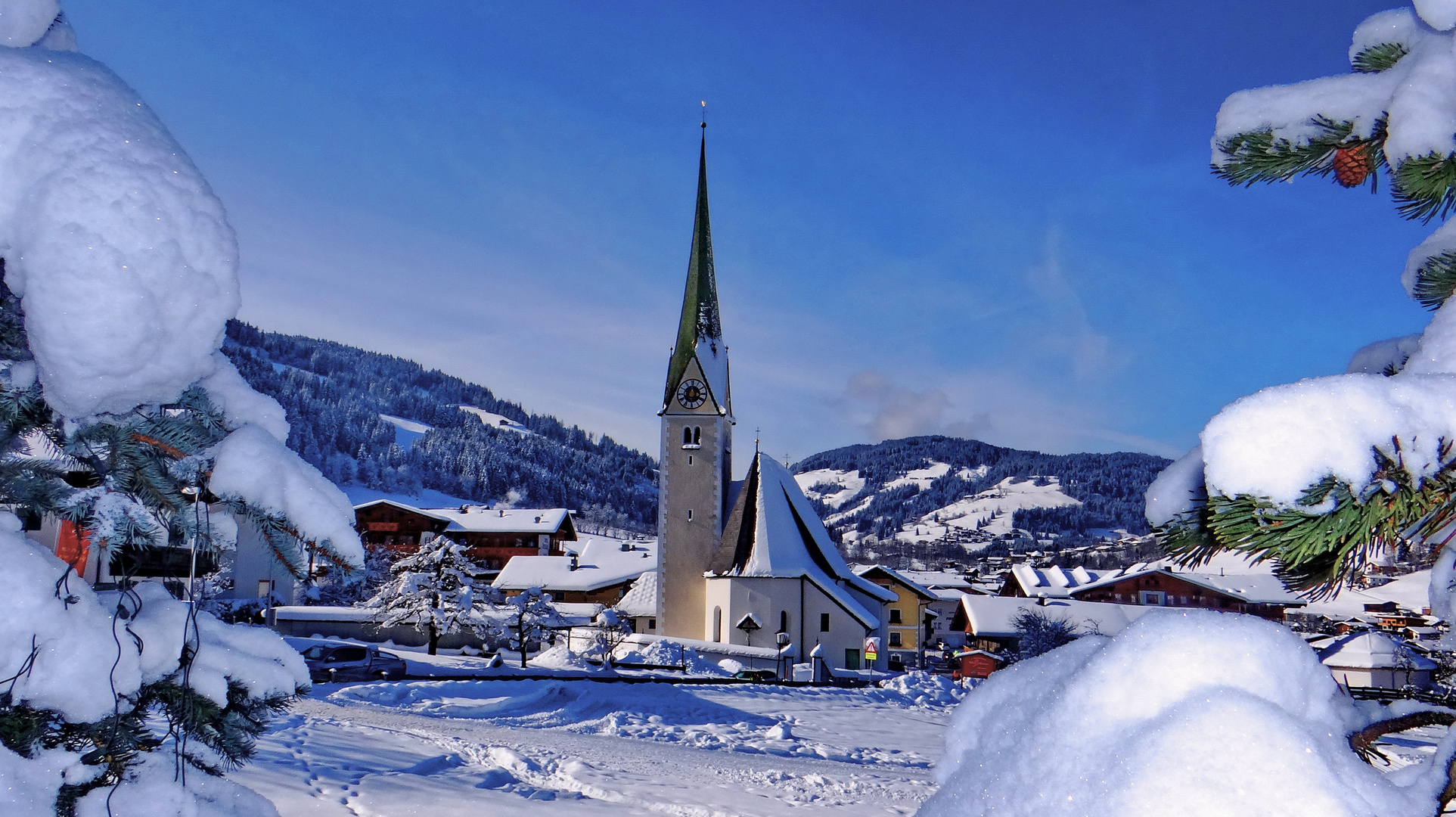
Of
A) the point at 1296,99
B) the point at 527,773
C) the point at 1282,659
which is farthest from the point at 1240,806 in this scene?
the point at 527,773

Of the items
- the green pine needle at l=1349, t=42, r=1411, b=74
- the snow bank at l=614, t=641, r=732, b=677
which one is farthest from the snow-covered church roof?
the green pine needle at l=1349, t=42, r=1411, b=74

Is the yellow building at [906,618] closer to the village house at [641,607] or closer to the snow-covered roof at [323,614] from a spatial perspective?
the village house at [641,607]

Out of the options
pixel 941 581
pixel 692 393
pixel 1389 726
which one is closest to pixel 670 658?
pixel 692 393

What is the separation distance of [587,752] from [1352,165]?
1281 centimetres

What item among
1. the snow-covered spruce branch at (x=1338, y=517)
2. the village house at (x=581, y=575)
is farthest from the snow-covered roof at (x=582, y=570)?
the snow-covered spruce branch at (x=1338, y=517)

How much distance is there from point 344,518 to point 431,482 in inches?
7048

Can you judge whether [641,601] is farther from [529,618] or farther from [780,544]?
[529,618]

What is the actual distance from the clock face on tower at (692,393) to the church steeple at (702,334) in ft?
0.77

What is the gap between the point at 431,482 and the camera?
172250 mm

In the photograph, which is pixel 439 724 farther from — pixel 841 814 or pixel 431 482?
pixel 431 482

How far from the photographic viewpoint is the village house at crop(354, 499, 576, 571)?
82188 mm

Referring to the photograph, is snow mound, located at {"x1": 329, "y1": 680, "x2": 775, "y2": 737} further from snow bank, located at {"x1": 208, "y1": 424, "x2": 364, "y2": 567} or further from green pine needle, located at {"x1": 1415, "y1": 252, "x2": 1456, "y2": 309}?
green pine needle, located at {"x1": 1415, "y1": 252, "x2": 1456, "y2": 309}

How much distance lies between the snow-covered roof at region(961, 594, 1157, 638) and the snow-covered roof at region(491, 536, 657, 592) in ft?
74.2

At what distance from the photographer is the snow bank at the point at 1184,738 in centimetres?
130
